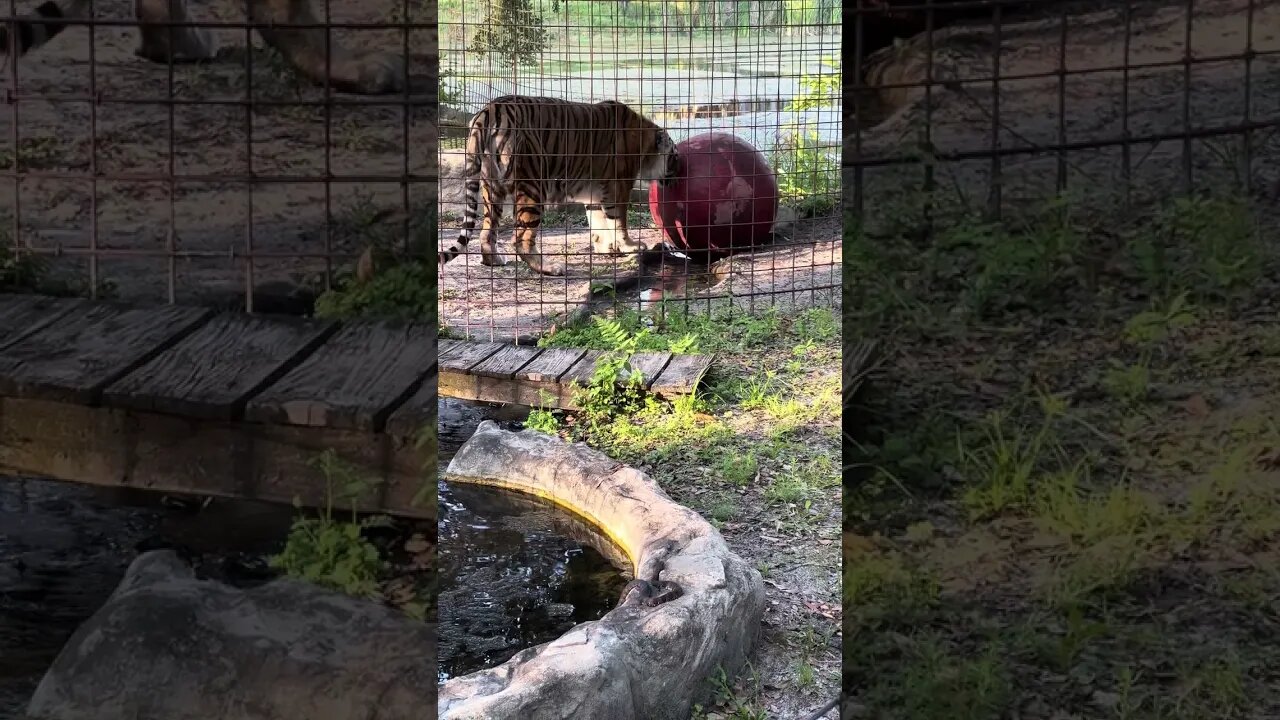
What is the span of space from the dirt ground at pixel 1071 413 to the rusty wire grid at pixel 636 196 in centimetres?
613

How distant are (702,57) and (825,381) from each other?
13.3 feet

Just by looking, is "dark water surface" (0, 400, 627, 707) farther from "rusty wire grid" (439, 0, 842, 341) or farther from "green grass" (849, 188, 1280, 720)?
"rusty wire grid" (439, 0, 842, 341)

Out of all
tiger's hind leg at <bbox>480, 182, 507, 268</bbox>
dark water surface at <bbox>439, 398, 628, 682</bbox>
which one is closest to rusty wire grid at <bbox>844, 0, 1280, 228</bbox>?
dark water surface at <bbox>439, 398, 628, 682</bbox>

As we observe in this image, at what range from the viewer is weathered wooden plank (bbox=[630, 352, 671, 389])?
23.4 ft

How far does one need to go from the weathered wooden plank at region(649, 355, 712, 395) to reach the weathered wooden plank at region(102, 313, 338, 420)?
5.47 metres

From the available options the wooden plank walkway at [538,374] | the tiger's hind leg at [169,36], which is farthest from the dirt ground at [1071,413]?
the wooden plank walkway at [538,374]

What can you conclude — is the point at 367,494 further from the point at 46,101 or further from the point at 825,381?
the point at 825,381

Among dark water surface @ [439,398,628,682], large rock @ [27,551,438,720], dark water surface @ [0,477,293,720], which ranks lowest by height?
dark water surface @ [439,398,628,682]

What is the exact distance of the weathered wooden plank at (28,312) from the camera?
1.54m

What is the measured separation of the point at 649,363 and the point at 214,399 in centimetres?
579

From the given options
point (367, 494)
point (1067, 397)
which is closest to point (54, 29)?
point (367, 494)

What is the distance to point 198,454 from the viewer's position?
155 centimetres

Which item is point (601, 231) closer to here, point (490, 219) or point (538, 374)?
point (490, 219)

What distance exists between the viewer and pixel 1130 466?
1446 millimetres
